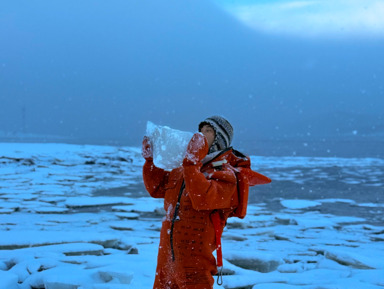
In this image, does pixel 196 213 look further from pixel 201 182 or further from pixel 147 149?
pixel 147 149

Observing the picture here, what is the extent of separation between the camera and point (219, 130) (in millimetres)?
1631

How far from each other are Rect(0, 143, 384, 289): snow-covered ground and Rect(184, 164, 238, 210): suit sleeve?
4.08ft

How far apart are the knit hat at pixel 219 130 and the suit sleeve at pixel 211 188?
0.35ft

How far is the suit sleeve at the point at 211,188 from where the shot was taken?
1462mm

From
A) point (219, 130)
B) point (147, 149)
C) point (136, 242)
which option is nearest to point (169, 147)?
point (147, 149)

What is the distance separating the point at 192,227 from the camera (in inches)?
61.5

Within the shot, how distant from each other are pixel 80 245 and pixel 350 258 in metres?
2.32

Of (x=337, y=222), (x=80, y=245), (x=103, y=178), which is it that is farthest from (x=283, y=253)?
(x=103, y=178)

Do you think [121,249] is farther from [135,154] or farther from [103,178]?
[135,154]

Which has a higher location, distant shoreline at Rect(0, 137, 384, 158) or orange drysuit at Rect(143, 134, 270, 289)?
orange drysuit at Rect(143, 134, 270, 289)

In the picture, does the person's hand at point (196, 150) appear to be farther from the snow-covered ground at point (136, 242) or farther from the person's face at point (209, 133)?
the snow-covered ground at point (136, 242)

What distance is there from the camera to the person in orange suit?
1482 millimetres

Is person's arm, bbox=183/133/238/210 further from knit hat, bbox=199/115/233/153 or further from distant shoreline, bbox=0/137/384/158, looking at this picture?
distant shoreline, bbox=0/137/384/158

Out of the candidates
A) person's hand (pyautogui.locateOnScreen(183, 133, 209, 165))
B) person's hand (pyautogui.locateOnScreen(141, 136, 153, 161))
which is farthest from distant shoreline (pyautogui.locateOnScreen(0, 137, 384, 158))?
person's hand (pyautogui.locateOnScreen(183, 133, 209, 165))
